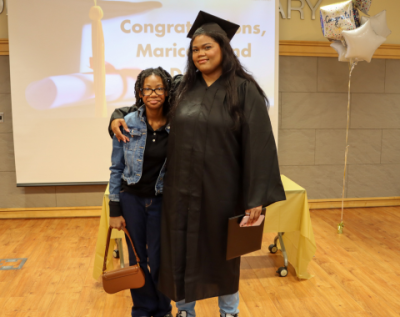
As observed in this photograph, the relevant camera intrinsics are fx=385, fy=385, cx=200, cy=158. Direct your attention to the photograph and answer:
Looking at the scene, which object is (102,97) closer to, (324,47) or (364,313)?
(324,47)

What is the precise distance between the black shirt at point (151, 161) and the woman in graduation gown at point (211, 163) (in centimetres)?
7

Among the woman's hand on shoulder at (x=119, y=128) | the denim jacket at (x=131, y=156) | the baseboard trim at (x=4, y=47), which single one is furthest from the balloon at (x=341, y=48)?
the baseboard trim at (x=4, y=47)

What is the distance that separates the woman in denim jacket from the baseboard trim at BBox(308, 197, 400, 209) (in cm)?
303

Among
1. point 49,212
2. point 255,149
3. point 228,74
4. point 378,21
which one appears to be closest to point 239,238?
point 255,149

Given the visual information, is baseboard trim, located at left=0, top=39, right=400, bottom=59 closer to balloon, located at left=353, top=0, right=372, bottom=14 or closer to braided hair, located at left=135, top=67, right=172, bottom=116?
balloon, located at left=353, top=0, right=372, bottom=14

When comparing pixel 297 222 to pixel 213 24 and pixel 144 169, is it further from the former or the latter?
Answer: pixel 213 24

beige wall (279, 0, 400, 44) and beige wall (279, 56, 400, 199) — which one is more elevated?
beige wall (279, 0, 400, 44)

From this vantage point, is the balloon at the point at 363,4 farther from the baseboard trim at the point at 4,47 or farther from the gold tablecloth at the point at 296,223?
the baseboard trim at the point at 4,47

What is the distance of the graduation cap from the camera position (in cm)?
177

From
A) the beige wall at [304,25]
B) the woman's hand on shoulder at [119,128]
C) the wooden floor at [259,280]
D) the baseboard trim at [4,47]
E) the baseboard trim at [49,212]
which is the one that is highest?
the beige wall at [304,25]

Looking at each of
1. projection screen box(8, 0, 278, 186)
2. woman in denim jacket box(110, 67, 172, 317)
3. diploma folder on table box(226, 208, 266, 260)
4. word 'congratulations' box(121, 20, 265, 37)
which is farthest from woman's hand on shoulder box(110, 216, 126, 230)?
word 'congratulations' box(121, 20, 265, 37)

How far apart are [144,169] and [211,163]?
352mm

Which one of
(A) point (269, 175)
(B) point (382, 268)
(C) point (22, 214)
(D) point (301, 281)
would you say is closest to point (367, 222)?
(B) point (382, 268)

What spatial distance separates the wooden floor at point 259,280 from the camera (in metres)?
2.38
